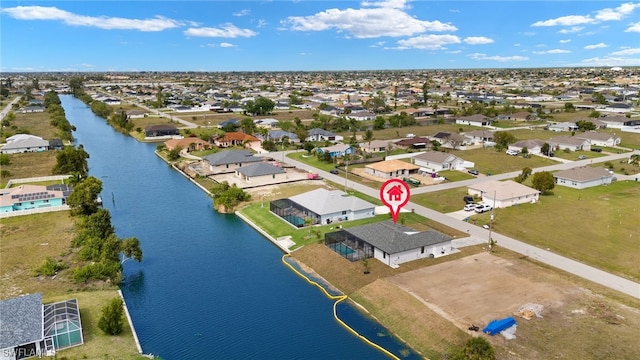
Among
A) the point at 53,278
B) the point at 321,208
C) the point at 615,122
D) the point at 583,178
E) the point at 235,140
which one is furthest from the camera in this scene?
the point at 615,122

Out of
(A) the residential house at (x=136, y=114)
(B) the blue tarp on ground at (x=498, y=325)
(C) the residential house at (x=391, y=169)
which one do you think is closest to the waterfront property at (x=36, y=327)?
(B) the blue tarp on ground at (x=498, y=325)

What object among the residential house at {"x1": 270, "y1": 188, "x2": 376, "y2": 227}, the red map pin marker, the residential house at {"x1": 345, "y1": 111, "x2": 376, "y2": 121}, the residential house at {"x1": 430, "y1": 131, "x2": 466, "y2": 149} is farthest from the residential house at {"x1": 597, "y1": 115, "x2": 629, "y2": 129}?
the residential house at {"x1": 270, "y1": 188, "x2": 376, "y2": 227}

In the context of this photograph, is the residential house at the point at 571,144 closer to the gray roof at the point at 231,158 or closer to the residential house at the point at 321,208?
the residential house at the point at 321,208

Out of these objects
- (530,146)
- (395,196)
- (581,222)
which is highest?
(395,196)

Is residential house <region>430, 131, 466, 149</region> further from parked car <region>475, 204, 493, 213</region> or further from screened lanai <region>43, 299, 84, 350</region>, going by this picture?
screened lanai <region>43, 299, 84, 350</region>

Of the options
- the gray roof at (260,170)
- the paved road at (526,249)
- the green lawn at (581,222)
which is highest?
the gray roof at (260,170)

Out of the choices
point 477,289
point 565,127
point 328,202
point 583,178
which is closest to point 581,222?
point 583,178

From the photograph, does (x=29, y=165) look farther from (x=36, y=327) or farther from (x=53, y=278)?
(x=36, y=327)
